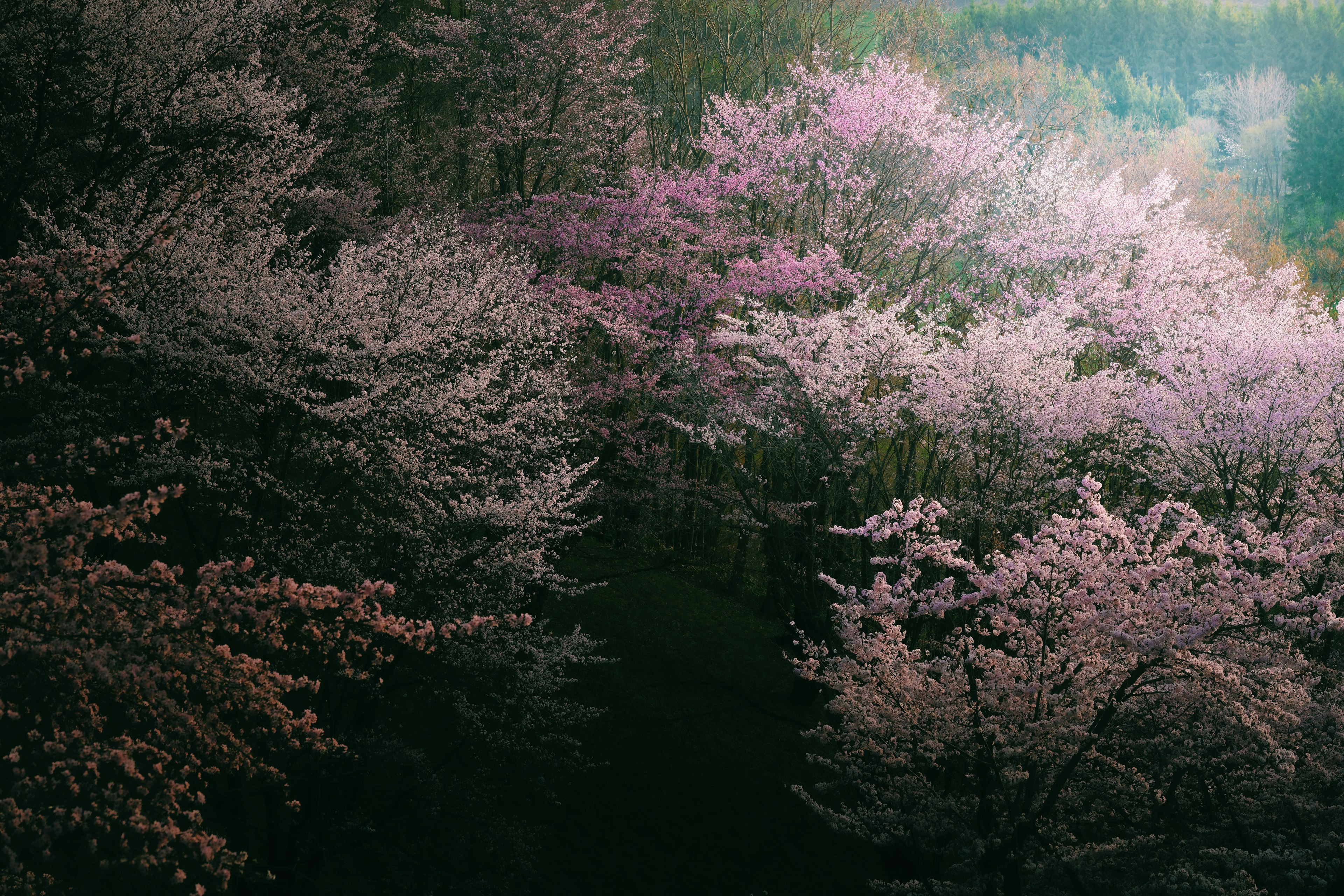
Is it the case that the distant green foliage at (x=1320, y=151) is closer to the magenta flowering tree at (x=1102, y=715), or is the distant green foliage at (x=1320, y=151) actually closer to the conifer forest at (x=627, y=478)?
the conifer forest at (x=627, y=478)

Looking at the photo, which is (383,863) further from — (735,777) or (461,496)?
(735,777)

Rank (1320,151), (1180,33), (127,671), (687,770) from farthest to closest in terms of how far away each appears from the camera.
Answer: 1. (1180,33)
2. (1320,151)
3. (687,770)
4. (127,671)

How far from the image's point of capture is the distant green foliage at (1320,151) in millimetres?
42812

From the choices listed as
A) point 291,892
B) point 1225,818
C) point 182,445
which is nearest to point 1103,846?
point 1225,818

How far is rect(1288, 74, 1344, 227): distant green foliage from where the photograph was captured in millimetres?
42812

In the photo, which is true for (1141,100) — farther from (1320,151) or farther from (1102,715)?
(1102,715)

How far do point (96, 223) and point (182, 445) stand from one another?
11.5ft

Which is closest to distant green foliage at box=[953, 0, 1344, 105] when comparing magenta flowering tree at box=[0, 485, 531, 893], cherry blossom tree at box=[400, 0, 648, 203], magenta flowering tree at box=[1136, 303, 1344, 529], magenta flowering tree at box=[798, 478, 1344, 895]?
cherry blossom tree at box=[400, 0, 648, 203]

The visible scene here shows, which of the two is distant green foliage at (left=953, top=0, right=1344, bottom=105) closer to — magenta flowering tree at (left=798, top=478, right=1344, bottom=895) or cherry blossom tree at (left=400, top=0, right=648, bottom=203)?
cherry blossom tree at (left=400, top=0, right=648, bottom=203)

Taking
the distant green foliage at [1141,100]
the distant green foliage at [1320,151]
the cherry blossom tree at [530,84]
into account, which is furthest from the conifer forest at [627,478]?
the distant green foliage at [1141,100]

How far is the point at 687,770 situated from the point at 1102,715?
898 cm

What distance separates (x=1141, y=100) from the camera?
52156 millimetres

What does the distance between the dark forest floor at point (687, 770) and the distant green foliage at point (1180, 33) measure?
161 feet

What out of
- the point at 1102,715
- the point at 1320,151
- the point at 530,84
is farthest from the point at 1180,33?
the point at 1102,715
